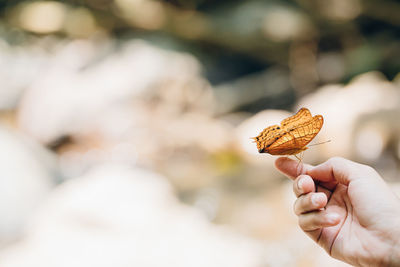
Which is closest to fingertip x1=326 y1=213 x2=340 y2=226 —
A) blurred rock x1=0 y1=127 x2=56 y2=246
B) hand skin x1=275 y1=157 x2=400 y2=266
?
hand skin x1=275 y1=157 x2=400 y2=266

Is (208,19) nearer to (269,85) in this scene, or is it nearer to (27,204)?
(269,85)

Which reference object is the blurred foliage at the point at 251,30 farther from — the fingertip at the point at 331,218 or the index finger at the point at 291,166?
the fingertip at the point at 331,218

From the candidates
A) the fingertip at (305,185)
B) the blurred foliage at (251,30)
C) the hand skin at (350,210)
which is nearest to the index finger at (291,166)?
the hand skin at (350,210)

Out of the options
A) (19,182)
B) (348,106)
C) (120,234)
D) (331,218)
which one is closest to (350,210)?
(331,218)

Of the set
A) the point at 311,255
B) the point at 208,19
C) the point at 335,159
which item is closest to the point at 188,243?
the point at 311,255

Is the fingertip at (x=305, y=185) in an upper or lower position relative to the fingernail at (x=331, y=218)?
upper
